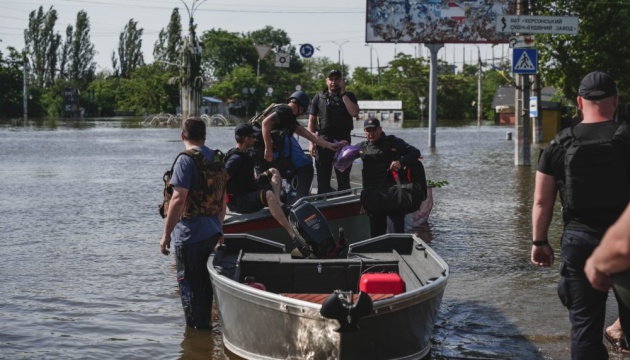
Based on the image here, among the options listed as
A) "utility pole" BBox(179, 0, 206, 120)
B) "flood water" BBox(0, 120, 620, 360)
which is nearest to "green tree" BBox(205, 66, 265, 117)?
"utility pole" BBox(179, 0, 206, 120)

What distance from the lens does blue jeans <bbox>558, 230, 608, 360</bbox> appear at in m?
5.59

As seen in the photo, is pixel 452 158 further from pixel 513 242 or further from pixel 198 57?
pixel 198 57

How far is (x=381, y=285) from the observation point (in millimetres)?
7242

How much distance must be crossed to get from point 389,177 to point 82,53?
136m

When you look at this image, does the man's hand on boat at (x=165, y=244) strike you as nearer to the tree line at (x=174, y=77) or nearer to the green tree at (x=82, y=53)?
the tree line at (x=174, y=77)

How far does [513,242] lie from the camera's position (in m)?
12.6

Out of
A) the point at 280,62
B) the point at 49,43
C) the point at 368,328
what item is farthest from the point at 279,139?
the point at 49,43

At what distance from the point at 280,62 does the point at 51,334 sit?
25.8 m

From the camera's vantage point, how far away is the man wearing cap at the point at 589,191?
5.62m

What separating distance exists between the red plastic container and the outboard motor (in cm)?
127

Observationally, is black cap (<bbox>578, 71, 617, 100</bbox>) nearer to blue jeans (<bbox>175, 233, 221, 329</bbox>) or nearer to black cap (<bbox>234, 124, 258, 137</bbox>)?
blue jeans (<bbox>175, 233, 221, 329</bbox>)

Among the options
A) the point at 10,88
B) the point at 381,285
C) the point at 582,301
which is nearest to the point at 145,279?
the point at 381,285

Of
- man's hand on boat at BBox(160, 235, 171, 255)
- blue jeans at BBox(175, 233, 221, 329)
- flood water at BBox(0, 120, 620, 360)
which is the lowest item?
flood water at BBox(0, 120, 620, 360)

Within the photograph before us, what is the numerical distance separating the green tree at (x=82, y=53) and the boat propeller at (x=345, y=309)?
452 ft
